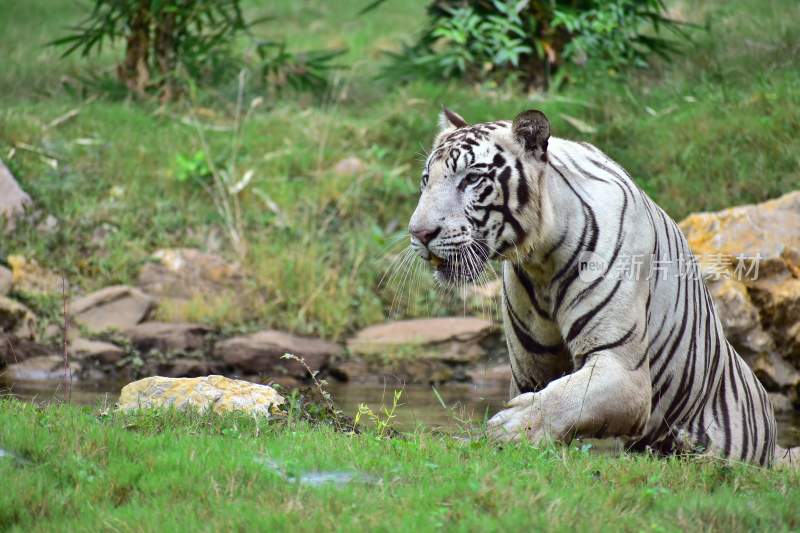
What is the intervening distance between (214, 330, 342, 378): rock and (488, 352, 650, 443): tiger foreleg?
15.0 ft

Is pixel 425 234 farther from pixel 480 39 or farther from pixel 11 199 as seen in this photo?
pixel 480 39

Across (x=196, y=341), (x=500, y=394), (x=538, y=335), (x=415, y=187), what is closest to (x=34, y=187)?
(x=196, y=341)

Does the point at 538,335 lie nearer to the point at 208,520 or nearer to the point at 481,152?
the point at 481,152

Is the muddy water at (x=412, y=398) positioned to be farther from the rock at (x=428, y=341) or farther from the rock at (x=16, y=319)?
the rock at (x=16, y=319)

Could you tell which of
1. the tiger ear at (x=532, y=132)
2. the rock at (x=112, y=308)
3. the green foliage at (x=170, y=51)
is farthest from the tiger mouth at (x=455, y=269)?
the green foliage at (x=170, y=51)

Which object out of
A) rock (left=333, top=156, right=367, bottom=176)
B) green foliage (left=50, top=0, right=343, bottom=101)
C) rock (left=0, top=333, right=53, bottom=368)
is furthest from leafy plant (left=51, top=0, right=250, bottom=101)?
rock (left=0, top=333, right=53, bottom=368)

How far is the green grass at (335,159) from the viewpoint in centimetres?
1014

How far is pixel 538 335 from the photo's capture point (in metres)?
5.49

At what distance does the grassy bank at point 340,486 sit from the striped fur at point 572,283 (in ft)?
1.08

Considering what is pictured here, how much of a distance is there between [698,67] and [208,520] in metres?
9.96

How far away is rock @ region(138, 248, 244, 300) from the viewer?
10.1m

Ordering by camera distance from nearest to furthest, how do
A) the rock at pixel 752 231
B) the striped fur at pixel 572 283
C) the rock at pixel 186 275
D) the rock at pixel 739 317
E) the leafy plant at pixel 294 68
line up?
the striped fur at pixel 572 283 → the rock at pixel 739 317 → the rock at pixel 752 231 → the rock at pixel 186 275 → the leafy plant at pixel 294 68

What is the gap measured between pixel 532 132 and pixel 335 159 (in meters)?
6.65

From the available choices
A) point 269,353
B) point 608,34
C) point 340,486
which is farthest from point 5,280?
point 608,34
